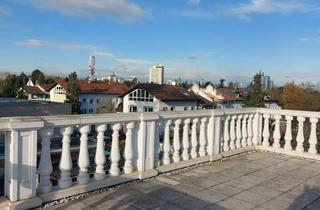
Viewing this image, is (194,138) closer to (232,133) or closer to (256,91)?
(232,133)

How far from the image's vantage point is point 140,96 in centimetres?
4344

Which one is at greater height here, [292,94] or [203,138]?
[292,94]

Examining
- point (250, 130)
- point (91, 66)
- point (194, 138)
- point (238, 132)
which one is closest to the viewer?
point (194, 138)

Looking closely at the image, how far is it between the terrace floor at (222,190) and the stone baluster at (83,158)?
0.78 ft

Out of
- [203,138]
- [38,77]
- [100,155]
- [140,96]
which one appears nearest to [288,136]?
[203,138]

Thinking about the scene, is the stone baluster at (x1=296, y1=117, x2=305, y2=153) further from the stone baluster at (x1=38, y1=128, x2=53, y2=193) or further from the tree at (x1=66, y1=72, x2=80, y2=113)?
the tree at (x1=66, y1=72, x2=80, y2=113)

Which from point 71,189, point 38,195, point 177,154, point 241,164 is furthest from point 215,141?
point 38,195

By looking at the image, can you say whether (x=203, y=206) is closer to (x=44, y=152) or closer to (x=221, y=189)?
(x=221, y=189)

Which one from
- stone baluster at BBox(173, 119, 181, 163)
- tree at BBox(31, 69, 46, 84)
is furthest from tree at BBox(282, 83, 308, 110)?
tree at BBox(31, 69, 46, 84)

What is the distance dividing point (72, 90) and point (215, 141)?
47.4 metres

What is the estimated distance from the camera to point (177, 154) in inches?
194

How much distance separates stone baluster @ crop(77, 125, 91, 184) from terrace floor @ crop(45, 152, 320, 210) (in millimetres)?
239

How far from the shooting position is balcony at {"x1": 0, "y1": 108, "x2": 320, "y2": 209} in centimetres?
319

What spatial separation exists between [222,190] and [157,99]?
36238mm
